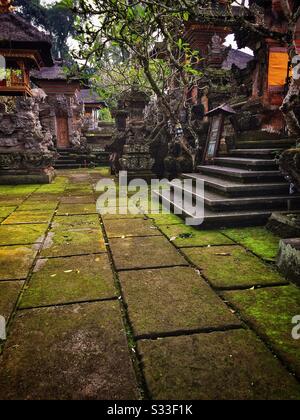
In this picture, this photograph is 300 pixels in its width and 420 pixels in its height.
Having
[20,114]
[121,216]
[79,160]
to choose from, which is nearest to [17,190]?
[20,114]

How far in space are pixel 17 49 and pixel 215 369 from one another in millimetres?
11209

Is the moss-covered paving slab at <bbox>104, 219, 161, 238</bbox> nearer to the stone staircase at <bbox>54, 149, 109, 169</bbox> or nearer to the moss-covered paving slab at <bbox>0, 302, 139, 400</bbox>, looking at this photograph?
the moss-covered paving slab at <bbox>0, 302, 139, 400</bbox>

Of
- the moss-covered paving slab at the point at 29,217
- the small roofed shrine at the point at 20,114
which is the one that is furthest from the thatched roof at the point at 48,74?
the moss-covered paving slab at the point at 29,217

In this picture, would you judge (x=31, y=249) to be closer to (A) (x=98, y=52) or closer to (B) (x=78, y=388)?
(B) (x=78, y=388)

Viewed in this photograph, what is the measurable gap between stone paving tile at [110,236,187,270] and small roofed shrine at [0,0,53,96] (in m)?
8.50

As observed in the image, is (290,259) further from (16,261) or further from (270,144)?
(270,144)

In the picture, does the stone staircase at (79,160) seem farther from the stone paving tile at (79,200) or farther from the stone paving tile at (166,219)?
the stone paving tile at (166,219)

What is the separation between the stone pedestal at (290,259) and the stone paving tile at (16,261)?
8.00ft

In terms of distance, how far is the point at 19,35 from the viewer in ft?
31.4

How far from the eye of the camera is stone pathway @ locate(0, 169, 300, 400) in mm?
1566

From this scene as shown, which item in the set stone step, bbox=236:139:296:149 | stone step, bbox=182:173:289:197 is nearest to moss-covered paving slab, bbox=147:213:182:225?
stone step, bbox=182:173:289:197

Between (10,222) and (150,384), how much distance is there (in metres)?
4.21

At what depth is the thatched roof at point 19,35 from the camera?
9516 mm
